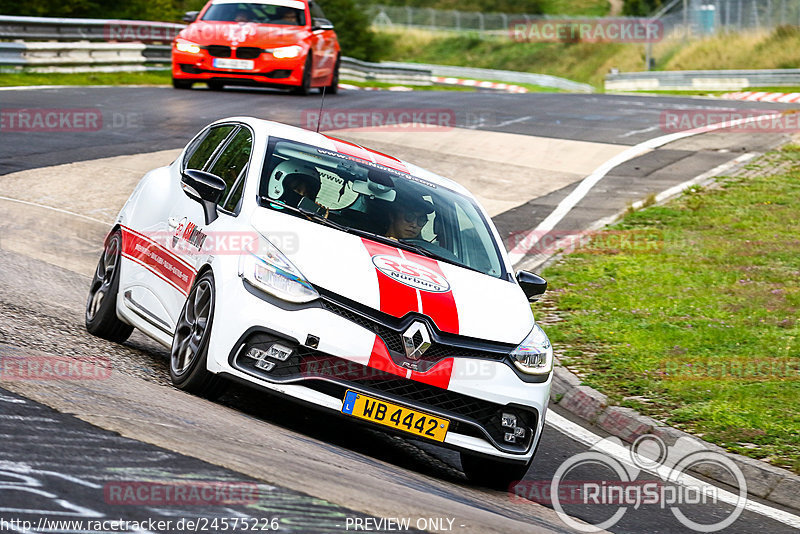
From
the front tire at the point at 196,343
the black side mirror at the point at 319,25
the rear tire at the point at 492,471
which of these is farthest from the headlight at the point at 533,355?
the black side mirror at the point at 319,25

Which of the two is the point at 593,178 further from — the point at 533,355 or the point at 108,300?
the point at 533,355

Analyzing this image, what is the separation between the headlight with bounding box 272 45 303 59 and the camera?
22750mm

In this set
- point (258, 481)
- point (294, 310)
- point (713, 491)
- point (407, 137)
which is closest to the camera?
point (258, 481)

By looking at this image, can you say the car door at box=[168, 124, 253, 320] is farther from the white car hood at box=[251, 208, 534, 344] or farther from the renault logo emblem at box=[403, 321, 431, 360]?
the renault logo emblem at box=[403, 321, 431, 360]

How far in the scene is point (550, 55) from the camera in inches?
3063

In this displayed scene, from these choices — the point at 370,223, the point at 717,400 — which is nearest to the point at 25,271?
the point at 370,223

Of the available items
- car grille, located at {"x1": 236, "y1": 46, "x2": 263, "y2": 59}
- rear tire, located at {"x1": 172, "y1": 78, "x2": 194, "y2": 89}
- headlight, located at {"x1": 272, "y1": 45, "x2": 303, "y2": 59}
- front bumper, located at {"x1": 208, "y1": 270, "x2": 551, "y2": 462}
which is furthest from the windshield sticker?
rear tire, located at {"x1": 172, "y1": 78, "x2": 194, "y2": 89}

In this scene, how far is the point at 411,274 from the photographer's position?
648 centimetres

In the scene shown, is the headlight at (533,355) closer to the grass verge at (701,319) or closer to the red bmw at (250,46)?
the grass verge at (701,319)

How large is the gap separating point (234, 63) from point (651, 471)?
1682 centimetres

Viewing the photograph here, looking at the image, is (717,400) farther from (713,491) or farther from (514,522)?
(514,522)

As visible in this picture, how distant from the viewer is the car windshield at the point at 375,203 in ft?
23.2

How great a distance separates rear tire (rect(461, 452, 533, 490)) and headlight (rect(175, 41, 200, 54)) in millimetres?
17240

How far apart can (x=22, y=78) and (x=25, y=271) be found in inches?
619
